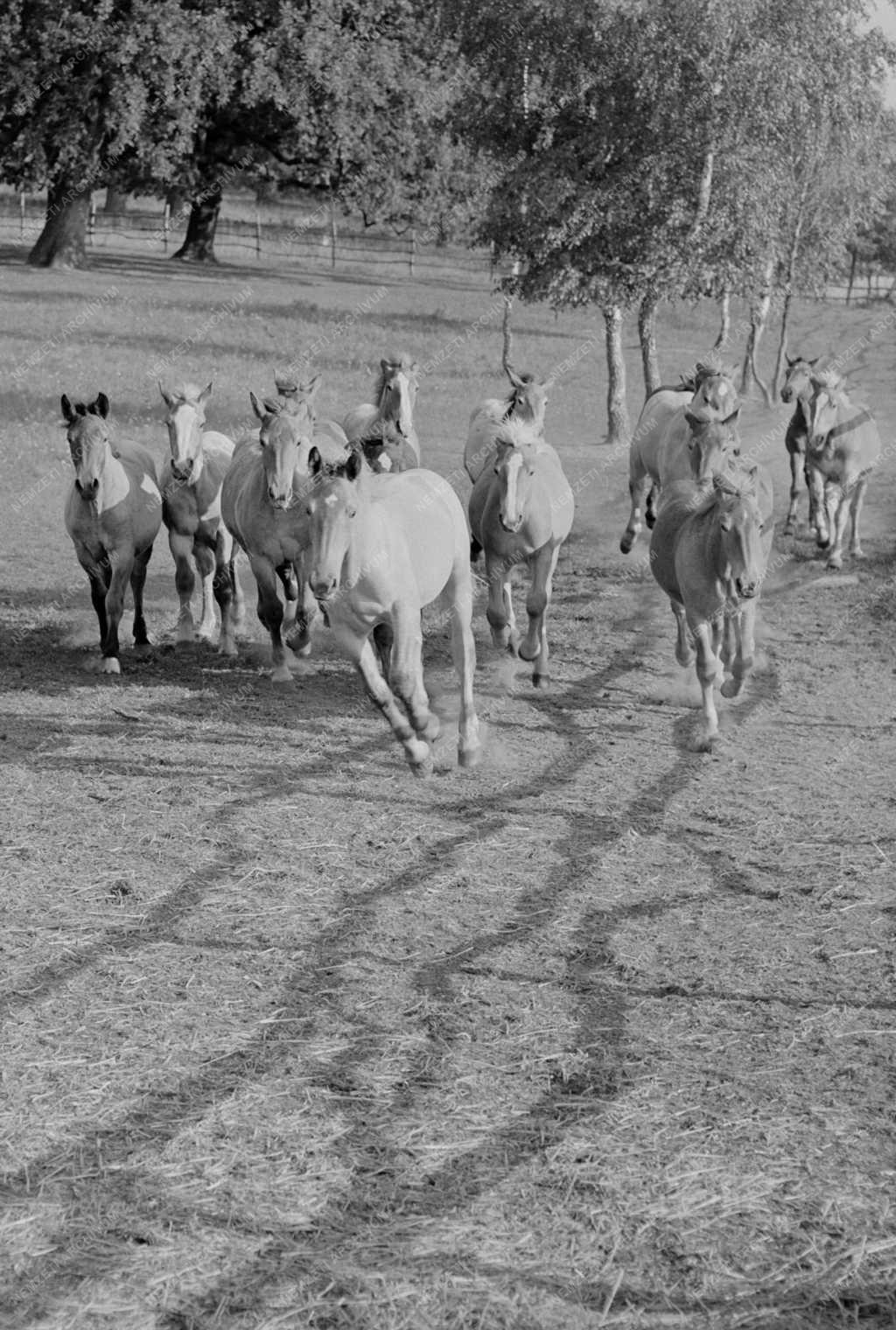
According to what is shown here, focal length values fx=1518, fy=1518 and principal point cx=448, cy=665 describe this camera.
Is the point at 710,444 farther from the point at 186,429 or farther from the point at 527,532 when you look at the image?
the point at 186,429

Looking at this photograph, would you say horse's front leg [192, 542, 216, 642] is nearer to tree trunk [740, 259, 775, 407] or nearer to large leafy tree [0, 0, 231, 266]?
tree trunk [740, 259, 775, 407]

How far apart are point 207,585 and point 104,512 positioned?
147 cm

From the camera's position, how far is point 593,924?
645cm

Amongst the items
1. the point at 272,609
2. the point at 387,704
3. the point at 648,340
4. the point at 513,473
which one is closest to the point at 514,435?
the point at 513,473

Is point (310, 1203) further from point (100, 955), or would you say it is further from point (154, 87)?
point (154, 87)

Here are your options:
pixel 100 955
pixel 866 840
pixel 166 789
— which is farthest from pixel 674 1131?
pixel 166 789

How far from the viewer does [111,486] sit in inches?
425

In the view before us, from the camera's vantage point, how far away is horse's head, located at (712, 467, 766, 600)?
29.5ft

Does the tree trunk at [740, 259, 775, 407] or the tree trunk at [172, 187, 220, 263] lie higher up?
the tree trunk at [172, 187, 220, 263]

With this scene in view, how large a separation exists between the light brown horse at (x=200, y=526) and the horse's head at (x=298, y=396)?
2.35 ft

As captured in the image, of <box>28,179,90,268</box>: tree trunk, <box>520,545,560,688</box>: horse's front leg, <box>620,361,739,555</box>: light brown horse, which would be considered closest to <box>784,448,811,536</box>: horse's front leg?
<box>620,361,739,555</box>: light brown horse

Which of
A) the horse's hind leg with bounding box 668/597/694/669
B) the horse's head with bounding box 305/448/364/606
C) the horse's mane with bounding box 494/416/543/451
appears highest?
the horse's mane with bounding box 494/416/543/451

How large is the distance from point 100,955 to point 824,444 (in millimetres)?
11434

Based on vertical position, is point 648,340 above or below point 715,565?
above
